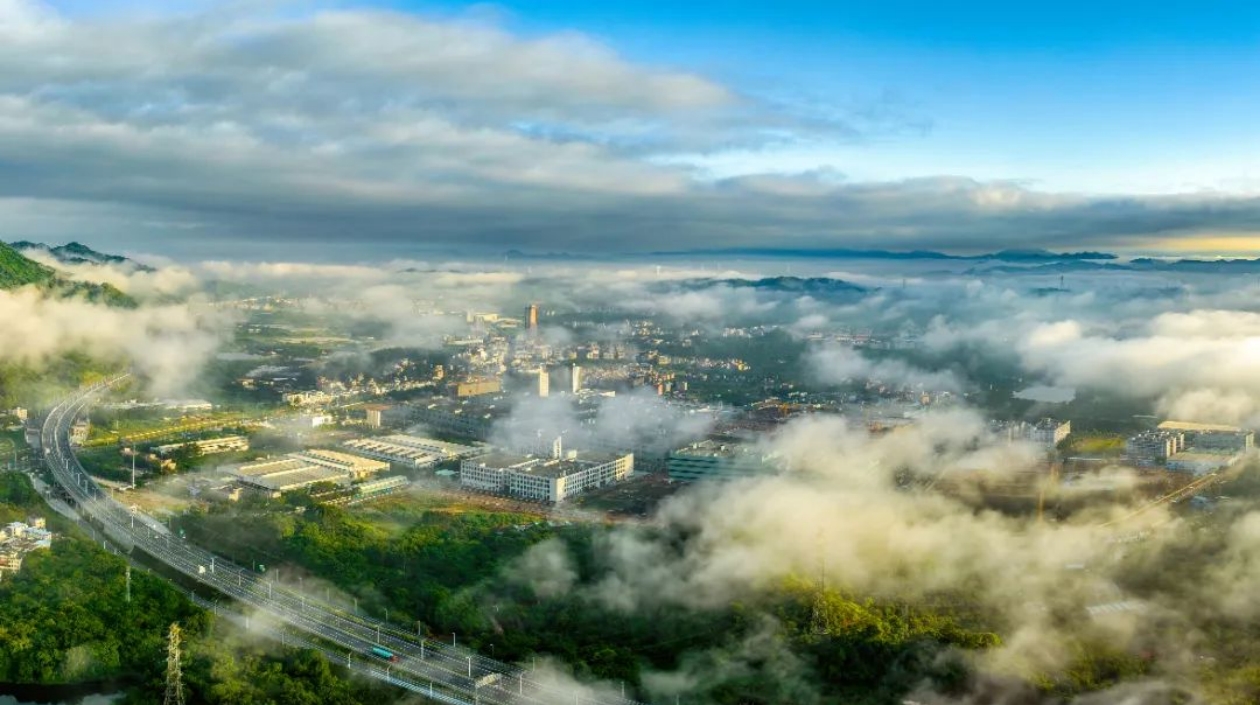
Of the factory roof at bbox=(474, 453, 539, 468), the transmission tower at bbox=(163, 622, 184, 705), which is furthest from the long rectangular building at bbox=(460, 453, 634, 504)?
the transmission tower at bbox=(163, 622, 184, 705)

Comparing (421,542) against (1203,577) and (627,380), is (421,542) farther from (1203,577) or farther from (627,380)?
(627,380)

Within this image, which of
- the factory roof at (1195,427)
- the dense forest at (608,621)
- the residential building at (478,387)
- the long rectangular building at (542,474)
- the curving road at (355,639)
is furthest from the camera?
the residential building at (478,387)

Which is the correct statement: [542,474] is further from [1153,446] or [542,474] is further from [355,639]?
[1153,446]

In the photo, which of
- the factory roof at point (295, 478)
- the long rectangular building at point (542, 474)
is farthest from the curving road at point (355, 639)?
the long rectangular building at point (542, 474)

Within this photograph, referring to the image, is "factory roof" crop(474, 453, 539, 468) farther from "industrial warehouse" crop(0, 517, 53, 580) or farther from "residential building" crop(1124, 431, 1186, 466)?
"residential building" crop(1124, 431, 1186, 466)

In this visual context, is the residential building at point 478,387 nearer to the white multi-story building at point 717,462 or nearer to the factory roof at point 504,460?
the factory roof at point 504,460
